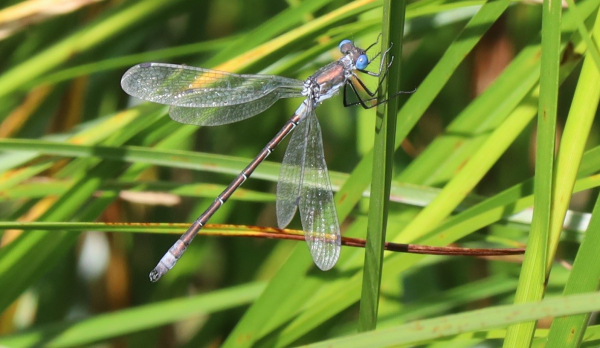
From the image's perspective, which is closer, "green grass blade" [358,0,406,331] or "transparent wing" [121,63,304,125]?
"green grass blade" [358,0,406,331]

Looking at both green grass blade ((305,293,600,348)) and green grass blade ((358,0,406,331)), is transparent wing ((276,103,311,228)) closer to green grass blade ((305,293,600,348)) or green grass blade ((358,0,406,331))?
green grass blade ((358,0,406,331))

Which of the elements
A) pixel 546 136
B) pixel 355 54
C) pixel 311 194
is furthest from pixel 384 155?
pixel 355 54

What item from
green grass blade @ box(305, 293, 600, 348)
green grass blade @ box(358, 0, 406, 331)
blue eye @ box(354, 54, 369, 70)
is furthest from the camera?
blue eye @ box(354, 54, 369, 70)

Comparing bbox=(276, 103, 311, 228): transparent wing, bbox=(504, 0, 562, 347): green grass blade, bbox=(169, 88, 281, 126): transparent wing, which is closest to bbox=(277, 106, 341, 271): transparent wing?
bbox=(276, 103, 311, 228): transparent wing

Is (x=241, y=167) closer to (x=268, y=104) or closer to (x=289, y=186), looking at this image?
(x=289, y=186)

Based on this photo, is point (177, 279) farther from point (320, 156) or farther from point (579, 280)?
point (579, 280)

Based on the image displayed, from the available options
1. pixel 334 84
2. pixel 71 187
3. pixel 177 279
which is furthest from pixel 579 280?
pixel 177 279

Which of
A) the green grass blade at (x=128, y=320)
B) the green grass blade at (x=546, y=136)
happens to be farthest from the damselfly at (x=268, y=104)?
the green grass blade at (x=546, y=136)

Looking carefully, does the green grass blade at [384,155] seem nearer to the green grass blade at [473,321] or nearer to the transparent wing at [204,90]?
the green grass blade at [473,321]
